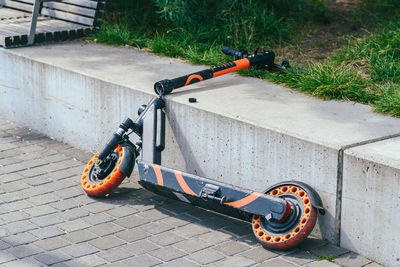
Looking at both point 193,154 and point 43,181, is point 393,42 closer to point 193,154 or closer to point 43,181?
point 193,154

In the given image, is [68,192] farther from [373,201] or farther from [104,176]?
[373,201]

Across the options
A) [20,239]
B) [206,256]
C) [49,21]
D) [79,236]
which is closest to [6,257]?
[20,239]

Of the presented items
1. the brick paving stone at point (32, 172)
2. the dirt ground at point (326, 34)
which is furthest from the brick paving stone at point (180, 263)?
the dirt ground at point (326, 34)

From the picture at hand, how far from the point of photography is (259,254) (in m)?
4.34

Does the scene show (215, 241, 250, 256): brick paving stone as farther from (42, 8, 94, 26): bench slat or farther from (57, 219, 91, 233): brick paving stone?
(42, 8, 94, 26): bench slat

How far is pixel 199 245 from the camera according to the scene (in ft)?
14.7

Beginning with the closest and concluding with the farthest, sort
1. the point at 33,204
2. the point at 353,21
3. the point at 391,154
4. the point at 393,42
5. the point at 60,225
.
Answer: the point at 391,154 → the point at 60,225 → the point at 33,204 → the point at 393,42 → the point at 353,21

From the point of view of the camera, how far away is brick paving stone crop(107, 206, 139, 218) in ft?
16.3

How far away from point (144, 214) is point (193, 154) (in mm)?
598

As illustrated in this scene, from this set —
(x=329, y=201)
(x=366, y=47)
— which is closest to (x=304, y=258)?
(x=329, y=201)

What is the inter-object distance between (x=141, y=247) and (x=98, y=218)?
59 cm

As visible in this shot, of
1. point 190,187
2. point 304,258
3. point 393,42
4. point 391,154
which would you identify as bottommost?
point 304,258

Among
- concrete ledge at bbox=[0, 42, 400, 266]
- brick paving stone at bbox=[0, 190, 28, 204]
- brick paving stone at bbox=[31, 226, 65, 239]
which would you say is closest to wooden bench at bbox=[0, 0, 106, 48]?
concrete ledge at bbox=[0, 42, 400, 266]

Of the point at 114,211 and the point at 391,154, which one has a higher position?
the point at 391,154
